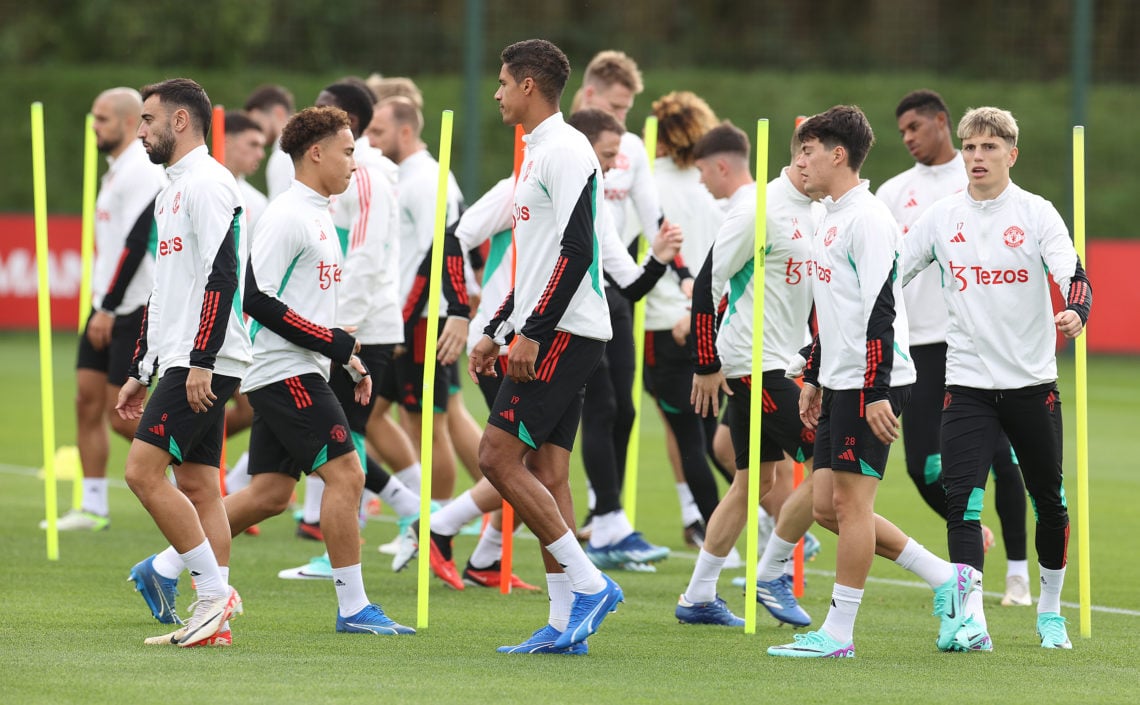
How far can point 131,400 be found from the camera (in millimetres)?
6797

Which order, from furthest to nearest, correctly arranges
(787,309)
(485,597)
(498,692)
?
(485,597), (787,309), (498,692)

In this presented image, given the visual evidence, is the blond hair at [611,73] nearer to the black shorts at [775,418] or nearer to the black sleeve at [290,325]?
the black shorts at [775,418]

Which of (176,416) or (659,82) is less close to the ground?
(659,82)

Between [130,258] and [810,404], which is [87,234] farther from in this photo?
[810,404]

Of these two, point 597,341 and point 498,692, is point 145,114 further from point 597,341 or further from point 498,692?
point 498,692

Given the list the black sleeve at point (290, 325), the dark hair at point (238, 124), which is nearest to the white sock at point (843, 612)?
the black sleeve at point (290, 325)

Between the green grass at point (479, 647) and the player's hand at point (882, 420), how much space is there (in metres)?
0.86

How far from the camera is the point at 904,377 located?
6586 millimetres

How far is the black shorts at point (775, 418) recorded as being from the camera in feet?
24.3

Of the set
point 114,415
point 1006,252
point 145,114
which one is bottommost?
point 114,415

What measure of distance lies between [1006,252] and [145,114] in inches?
134

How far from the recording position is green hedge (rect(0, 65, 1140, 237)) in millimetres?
26797

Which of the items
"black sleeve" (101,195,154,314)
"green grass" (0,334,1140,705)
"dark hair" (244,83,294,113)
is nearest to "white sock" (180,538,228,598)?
"green grass" (0,334,1140,705)

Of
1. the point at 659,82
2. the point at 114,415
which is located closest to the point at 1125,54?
the point at 659,82
